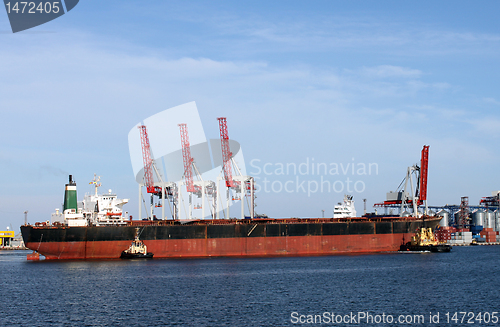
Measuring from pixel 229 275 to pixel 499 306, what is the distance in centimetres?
1725

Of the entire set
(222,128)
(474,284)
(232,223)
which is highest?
(222,128)

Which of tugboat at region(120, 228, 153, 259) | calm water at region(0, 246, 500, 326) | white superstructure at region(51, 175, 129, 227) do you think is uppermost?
white superstructure at region(51, 175, 129, 227)

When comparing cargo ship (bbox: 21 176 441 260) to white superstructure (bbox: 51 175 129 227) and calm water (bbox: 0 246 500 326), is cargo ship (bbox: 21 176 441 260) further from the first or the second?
calm water (bbox: 0 246 500 326)

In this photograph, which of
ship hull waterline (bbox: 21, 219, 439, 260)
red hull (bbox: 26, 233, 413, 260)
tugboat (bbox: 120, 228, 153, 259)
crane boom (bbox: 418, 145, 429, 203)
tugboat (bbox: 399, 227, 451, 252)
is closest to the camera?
ship hull waterline (bbox: 21, 219, 439, 260)

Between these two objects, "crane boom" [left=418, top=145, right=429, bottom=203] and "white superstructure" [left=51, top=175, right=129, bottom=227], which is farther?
"crane boom" [left=418, top=145, right=429, bottom=203]

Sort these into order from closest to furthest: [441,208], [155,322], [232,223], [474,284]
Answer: [155,322] < [474,284] < [232,223] < [441,208]

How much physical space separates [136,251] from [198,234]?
609 cm

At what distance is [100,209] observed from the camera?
51469 millimetres

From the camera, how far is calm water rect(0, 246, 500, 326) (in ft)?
74.5

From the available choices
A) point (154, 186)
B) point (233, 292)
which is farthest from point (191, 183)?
point (233, 292)

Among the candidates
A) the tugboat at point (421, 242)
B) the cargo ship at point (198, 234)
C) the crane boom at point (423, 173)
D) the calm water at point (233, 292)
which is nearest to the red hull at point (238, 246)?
the cargo ship at point (198, 234)

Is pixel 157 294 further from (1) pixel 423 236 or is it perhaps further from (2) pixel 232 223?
(1) pixel 423 236

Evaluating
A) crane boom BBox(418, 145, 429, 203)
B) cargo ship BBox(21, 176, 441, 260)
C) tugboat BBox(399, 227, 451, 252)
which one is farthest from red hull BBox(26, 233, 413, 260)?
crane boom BBox(418, 145, 429, 203)

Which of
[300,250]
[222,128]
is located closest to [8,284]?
[300,250]
